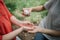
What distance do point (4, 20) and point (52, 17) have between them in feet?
0.90

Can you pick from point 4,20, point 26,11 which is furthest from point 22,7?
point 4,20

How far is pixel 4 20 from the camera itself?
3.52 feet

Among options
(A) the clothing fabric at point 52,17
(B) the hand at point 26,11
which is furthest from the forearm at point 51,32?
(B) the hand at point 26,11

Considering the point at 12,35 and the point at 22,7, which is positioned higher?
the point at 22,7

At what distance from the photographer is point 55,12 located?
1072 mm

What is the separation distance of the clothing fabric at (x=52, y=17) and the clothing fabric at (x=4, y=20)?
0.73 ft

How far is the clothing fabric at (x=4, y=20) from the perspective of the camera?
1054 mm

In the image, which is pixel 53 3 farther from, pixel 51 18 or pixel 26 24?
pixel 26 24

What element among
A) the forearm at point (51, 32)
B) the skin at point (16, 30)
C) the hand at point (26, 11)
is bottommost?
the forearm at point (51, 32)

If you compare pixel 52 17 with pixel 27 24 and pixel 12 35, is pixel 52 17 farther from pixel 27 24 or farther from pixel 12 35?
pixel 12 35

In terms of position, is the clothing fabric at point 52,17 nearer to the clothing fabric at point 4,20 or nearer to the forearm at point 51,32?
the forearm at point 51,32

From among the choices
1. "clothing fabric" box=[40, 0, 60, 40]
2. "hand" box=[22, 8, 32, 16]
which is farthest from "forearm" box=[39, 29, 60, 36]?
"hand" box=[22, 8, 32, 16]

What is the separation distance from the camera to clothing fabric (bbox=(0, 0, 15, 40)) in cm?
105

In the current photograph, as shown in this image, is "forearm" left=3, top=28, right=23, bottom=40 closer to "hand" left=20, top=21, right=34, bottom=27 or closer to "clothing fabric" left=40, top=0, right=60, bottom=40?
"hand" left=20, top=21, right=34, bottom=27
